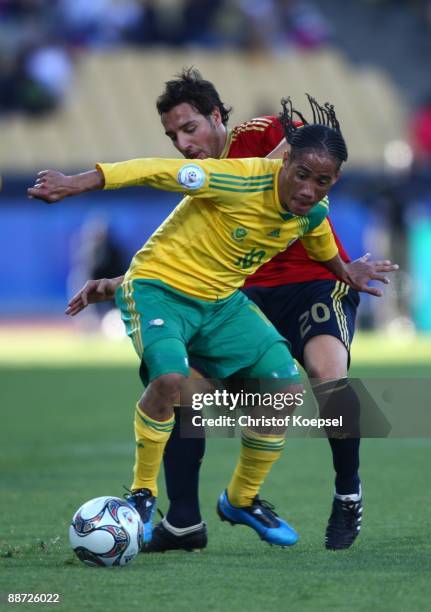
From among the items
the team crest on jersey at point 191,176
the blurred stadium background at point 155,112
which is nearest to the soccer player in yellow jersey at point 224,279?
the team crest on jersey at point 191,176

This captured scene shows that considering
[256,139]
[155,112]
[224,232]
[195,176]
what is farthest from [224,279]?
[155,112]

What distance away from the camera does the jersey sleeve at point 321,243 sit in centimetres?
581

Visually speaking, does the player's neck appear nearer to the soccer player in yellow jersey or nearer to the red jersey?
the red jersey

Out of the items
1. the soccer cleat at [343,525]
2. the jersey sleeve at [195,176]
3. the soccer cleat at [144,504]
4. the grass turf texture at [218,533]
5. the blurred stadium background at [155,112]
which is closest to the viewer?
the grass turf texture at [218,533]

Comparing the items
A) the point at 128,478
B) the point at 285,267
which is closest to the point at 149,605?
the point at 285,267

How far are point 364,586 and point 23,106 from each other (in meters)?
20.3

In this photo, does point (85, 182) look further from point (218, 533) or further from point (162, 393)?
point (218, 533)

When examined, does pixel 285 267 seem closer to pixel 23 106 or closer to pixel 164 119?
pixel 164 119

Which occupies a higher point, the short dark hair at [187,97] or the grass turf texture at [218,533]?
the short dark hair at [187,97]

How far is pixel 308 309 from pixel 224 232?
66 centimetres

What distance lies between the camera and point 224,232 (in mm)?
5512

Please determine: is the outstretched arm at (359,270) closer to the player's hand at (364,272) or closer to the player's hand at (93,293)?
the player's hand at (364,272)

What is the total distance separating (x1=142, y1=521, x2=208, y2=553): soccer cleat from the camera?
557 cm

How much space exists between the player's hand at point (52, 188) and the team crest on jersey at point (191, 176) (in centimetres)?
46
